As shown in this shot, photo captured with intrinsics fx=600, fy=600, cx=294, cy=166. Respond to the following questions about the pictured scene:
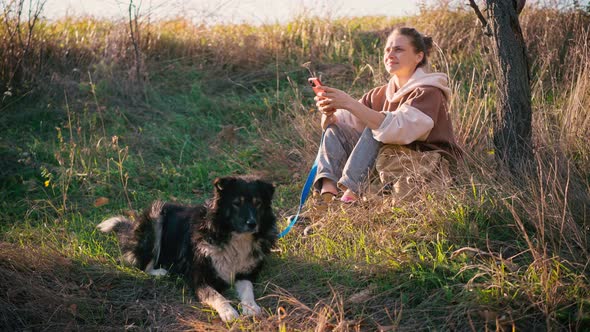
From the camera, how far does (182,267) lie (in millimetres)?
4152

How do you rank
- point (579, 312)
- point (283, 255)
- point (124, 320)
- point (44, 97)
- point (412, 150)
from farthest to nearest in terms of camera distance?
point (44, 97) < point (412, 150) < point (283, 255) < point (124, 320) < point (579, 312)

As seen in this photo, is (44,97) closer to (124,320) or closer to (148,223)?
(148,223)

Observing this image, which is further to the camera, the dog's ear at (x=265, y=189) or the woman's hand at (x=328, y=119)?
the woman's hand at (x=328, y=119)

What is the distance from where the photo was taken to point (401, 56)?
4688 millimetres

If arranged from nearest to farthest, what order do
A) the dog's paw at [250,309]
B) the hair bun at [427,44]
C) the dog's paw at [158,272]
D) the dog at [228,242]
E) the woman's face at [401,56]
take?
the dog's paw at [250,309]
the dog at [228,242]
the dog's paw at [158,272]
the woman's face at [401,56]
the hair bun at [427,44]

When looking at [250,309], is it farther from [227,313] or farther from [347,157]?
[347,157]

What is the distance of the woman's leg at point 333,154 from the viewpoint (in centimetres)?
479

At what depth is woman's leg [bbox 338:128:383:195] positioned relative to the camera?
4582 mm

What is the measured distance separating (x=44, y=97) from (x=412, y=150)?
17.5 ft

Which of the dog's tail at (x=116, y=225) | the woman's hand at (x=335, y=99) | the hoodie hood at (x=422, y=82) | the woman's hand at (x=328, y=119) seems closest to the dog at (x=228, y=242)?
the dog's tail at (x=116, y=225)

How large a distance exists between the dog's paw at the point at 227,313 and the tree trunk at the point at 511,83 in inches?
86.9

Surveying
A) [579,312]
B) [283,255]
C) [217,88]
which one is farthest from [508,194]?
[217,88]

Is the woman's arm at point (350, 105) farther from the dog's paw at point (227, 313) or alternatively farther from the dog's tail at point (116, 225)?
the dog's tail at point (116, 225)

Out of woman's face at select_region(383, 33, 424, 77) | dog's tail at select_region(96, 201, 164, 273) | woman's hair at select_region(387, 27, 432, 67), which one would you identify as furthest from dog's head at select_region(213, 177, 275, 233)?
woman's hair at select_region(387, 27, 432, 67)
